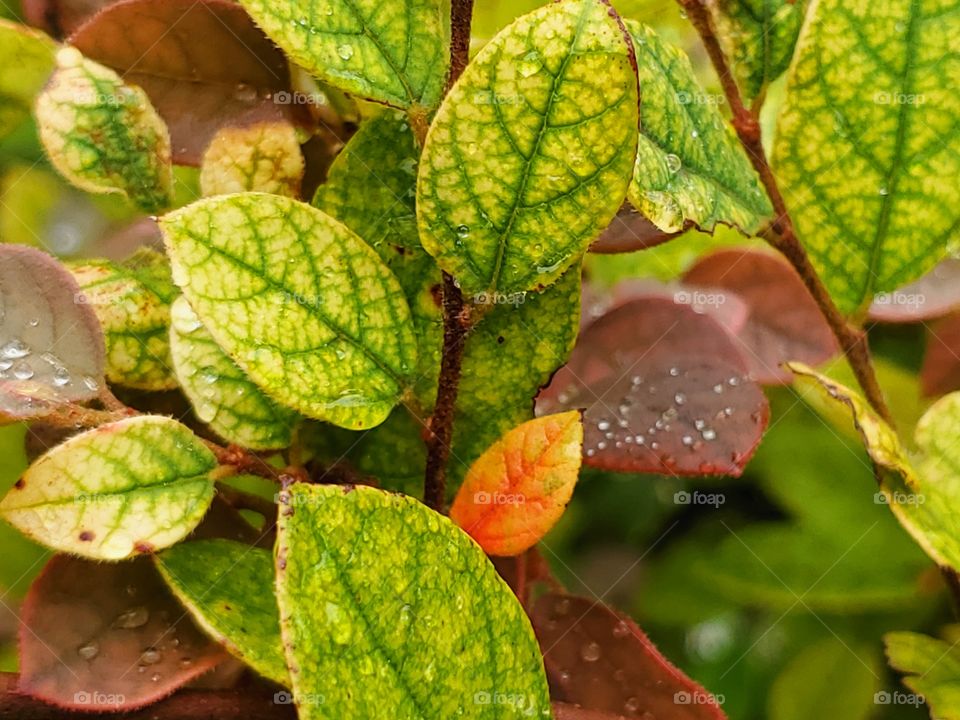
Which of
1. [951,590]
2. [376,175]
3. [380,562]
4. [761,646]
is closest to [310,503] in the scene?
[380,562]

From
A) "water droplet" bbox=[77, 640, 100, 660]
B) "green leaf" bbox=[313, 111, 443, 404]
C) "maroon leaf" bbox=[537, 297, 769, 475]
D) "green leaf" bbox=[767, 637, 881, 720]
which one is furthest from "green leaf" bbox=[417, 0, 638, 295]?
"green leaf" bbox=[767, 637, 881, 720]

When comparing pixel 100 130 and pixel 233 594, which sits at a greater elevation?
pixel 100 130

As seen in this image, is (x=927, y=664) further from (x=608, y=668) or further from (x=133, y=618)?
(x=133, y=618)

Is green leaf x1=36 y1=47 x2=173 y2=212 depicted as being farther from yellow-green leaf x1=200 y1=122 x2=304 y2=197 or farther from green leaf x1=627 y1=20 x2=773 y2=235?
green leaf x1=627 y1=20 x2=773 y2=235

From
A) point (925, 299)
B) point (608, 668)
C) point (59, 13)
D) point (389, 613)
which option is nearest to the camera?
point (389, 613)

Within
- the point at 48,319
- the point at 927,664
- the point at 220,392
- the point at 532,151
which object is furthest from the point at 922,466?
the point at 48,319

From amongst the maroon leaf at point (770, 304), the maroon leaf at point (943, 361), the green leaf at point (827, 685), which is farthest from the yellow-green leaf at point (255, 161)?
the green leaf at point (827, 685)
